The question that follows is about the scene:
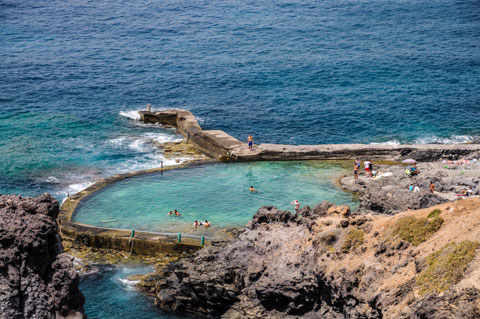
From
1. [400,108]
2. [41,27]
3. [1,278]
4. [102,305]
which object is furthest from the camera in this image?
[41,27]

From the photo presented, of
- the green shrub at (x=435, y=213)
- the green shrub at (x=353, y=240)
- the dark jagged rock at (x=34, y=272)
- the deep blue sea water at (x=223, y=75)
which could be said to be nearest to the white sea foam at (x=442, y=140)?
the deep blue sea water at (x=223, y=75)

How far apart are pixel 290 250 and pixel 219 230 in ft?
27.9

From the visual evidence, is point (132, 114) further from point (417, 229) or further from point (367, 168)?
point (417, 229)

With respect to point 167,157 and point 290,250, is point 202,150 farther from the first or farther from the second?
point 290,250

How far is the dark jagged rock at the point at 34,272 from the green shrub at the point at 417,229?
48.6 feet

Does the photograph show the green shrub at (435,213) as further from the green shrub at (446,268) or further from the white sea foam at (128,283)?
the white sea foam at (128,283)

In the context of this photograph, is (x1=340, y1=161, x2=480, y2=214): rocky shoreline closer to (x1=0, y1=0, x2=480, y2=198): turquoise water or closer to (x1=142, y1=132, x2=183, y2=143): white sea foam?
(x1=0, y1=0, x2=480, y2=198): turquoise water

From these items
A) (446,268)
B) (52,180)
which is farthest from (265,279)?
(52,180)

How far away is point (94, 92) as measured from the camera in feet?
281

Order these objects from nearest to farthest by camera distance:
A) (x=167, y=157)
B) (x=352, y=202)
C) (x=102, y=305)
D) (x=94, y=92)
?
(x=102, y=305) < (x=352, y=202) < (x=167, y=157) < (x=94, y=92)

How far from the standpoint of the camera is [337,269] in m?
33.1

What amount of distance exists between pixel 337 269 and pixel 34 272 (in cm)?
1380

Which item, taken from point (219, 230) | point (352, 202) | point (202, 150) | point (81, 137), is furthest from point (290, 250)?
point (81, 137)

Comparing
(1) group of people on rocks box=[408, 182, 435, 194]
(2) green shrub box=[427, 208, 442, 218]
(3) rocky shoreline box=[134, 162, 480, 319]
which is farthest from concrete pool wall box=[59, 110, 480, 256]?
(2) green shrub box=[427, 208, 442, 218]
